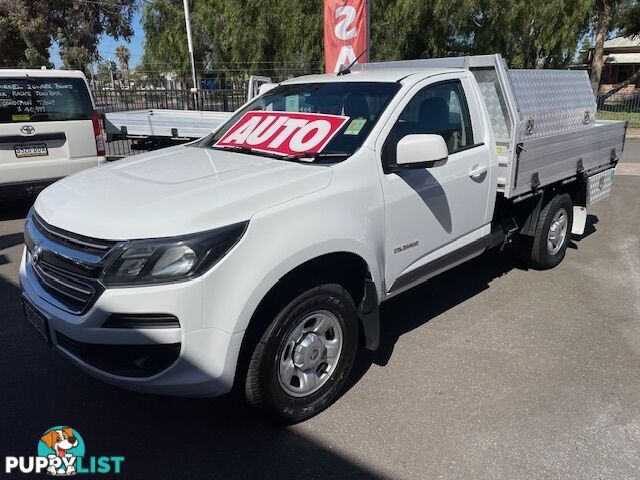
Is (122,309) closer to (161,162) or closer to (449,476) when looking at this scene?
(161,162)

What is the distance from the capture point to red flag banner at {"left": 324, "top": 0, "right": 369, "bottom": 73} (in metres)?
8.42

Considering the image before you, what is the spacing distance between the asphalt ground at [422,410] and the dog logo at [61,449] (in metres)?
0.05

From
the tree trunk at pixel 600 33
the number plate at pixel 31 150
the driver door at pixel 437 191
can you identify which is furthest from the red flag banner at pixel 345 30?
the tree trunk at pixel 600 33

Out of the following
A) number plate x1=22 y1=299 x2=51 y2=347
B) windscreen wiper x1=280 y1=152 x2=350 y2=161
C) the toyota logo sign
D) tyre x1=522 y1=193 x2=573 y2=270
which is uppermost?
windscreen wiper x1=280 y1=152 x2=350 y2=161

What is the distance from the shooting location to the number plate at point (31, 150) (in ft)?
22.1

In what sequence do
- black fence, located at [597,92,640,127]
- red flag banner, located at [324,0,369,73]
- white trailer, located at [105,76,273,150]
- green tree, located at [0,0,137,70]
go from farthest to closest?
green tree, located at [0,0,137,70] → black fence, located at [597,92,640,127] → white trailer, located at [105,76,273,150] → red flag banner, located at [324,0,369,73]

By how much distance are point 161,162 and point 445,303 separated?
267cm

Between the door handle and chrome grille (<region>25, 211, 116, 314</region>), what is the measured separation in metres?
2.61

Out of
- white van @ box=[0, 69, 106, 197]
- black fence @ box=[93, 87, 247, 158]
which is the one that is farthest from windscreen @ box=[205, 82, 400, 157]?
black fence @ box=[93, 87, 247, 158]

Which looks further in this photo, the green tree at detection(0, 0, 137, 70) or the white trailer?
the green tree at detection(0, 0, 137, 70)

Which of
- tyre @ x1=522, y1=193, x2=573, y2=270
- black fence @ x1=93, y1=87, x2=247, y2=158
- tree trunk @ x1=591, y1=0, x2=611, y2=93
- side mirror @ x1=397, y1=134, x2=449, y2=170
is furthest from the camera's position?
tree trunk @ x1=591, y1=0, x2=611, y2=93

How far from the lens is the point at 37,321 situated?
110 inches

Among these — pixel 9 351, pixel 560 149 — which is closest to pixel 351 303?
pixel 9 351

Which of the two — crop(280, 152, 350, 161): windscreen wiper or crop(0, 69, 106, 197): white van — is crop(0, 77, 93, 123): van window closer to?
crop(0, 69, 106, 197): white van
